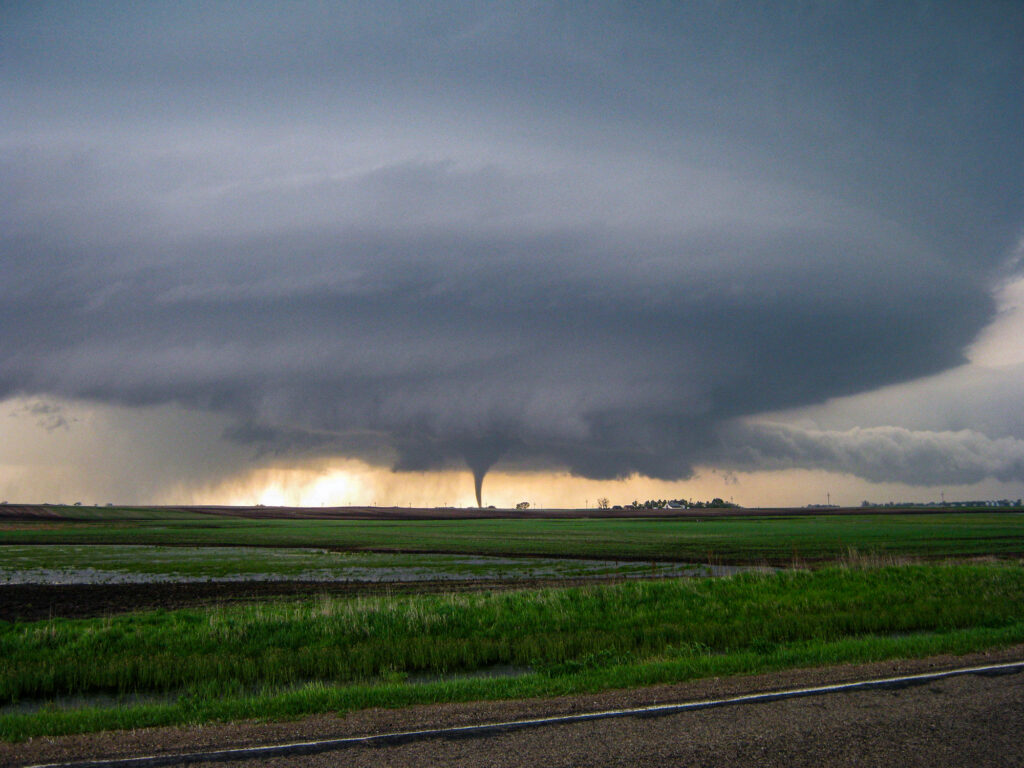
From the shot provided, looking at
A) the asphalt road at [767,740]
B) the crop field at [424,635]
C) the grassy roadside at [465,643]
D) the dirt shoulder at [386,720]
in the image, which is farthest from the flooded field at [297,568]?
the asphalt road at [767,740]

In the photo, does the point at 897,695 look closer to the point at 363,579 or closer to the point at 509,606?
the point at 509,606

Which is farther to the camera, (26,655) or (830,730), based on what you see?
(26,655)

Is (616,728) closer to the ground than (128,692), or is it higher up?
higher up

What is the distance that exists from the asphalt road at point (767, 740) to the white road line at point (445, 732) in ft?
0.85

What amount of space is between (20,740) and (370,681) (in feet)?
27.2

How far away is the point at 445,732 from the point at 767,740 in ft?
16.5

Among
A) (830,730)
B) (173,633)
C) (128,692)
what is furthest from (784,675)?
(173,633)

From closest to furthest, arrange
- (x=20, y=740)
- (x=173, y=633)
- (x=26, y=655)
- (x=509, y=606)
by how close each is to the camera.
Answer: (x=20, y=740) < (x=26, y=655) < (x=173, y=633) < (x=509, y=606)

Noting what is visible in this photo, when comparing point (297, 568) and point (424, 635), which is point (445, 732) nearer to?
point (424, 635)

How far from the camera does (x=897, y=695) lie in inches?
507

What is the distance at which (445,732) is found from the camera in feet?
37.3

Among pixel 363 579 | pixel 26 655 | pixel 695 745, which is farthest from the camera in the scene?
pixel 363 579

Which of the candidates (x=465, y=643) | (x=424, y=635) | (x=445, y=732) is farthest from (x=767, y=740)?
(x=424, y=635)

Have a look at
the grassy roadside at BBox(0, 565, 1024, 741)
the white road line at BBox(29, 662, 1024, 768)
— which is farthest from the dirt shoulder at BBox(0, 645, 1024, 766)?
the grassy roadside at BBox(0, 565, 1024, 741)
